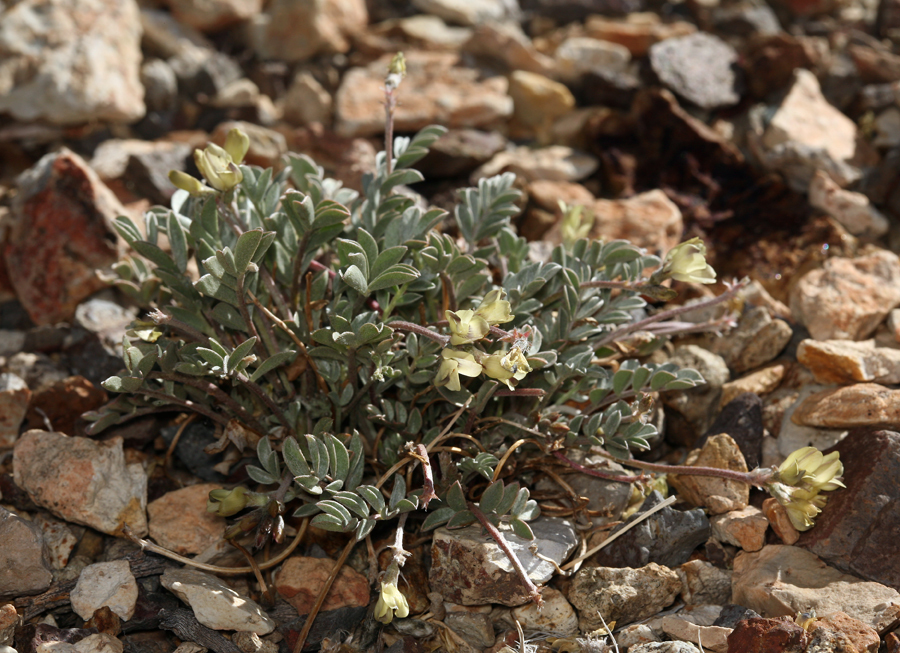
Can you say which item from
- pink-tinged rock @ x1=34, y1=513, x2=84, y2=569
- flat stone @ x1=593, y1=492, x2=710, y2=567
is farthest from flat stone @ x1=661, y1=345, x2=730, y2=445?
pink-tinged rock @ x1=34, y1=513, x2=84, y2=569

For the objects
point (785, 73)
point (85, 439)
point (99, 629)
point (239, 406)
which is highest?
point (785, 73)

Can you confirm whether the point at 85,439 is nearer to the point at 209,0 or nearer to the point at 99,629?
the point at 99,629

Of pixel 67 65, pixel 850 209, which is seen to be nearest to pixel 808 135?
pixel 850 209

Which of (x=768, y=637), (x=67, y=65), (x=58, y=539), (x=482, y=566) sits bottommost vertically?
(x=58, y=539)

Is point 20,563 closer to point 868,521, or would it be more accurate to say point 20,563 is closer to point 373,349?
point 373,349

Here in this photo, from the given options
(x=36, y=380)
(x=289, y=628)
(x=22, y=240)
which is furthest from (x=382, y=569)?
(x=22, y=240)

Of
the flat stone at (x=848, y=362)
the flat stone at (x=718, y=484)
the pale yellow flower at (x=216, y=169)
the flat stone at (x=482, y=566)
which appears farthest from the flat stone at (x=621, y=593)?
the pale yellow flower at (x=216, y=169)

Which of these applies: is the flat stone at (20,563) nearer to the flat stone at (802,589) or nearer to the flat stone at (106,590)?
the flat stone at (106,590)
